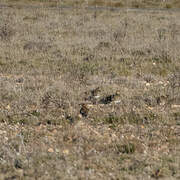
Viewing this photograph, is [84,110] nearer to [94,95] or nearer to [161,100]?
[94,95]

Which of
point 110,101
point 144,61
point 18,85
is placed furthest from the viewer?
point 144,61

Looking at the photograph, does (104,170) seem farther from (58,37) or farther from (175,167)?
(58,37)

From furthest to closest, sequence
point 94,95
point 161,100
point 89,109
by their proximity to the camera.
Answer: point 94,95, point 161,100, point 89,109

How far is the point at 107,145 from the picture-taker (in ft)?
16.1

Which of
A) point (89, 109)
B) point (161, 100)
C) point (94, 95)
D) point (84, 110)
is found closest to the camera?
point (84, 110)

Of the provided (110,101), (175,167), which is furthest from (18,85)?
(175,167)

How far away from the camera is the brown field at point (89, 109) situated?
4398 mm

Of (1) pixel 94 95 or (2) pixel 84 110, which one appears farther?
(1) pixel 94 95

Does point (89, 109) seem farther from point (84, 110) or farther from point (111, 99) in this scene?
point (111, 99)

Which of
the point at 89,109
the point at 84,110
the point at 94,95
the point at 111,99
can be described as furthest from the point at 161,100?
the point at 84,110

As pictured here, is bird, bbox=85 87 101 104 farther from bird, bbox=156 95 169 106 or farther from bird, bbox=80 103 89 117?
bird, bbox=156 95 169 106

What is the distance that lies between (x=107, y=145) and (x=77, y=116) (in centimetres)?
107

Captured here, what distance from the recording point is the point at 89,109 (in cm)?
618

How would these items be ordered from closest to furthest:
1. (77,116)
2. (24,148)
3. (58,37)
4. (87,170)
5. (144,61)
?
1. (87,170)
2. (24,148)
3. (77,116)
4. (144,61)
5. (58,37)
